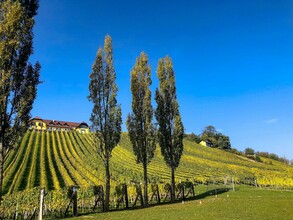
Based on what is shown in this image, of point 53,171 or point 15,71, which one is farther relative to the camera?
point 53,171

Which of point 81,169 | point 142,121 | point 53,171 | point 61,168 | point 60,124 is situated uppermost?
point 60,124

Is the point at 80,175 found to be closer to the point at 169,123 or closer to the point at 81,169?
the point at 81,169

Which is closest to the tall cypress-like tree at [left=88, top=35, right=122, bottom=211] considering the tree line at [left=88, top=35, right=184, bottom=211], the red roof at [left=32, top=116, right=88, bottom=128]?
the tree line at [left=88, top=35, right=184, bottom=211]

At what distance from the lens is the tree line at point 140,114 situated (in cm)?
2636

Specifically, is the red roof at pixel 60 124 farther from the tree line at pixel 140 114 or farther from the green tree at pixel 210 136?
the tree line at pixel 140 114

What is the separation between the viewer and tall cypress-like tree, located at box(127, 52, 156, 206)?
95.3 ft

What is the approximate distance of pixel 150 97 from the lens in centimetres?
2991

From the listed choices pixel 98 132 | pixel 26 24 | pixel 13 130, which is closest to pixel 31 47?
pixel 26 24

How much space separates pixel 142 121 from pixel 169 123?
5244 mm

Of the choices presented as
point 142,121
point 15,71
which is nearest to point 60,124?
point 142,121

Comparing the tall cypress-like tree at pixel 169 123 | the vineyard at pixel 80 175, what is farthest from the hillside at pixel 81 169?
the tall cypress-like tree at pixel 169 123

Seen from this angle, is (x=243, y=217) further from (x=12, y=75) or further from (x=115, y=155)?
(x=115, y=155)

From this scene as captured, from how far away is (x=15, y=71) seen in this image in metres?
19.6

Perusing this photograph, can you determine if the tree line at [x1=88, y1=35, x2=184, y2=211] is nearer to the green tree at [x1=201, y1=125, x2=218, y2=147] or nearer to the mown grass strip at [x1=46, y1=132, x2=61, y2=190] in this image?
the mown grass strip at [x1=46, y1=132, x2=61, y2=190]
